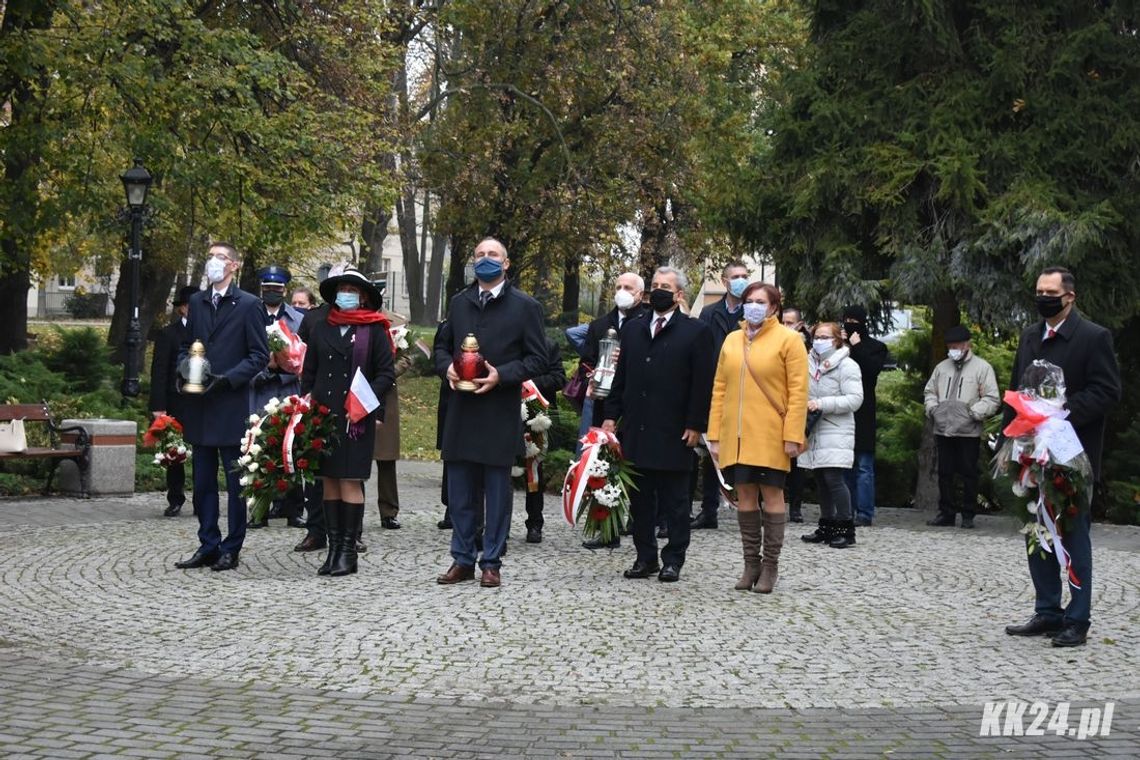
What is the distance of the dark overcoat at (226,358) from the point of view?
10609 millimetres

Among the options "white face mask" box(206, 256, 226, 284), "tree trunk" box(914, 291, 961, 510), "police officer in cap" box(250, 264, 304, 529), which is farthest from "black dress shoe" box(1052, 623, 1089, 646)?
"tree trunk" box(914, 291, 961, 510)

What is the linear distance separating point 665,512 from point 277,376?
420 centimetres

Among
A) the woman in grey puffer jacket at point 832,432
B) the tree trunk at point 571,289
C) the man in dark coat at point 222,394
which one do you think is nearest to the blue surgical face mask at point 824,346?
the woman in grey puffer jacket at point 832,432

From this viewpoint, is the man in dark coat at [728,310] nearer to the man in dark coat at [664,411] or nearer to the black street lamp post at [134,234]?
the man in dark coat at [664,411]

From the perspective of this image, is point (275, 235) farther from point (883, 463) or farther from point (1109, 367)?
point (1109, 367)

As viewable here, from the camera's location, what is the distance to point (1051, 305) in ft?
28.1

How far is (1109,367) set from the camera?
8.48m

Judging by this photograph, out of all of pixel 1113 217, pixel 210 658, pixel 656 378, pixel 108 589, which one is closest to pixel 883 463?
pixel 1113 217

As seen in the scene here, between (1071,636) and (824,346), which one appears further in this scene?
(824,346)

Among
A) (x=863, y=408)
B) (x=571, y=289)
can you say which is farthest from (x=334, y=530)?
(x=571, y=289)

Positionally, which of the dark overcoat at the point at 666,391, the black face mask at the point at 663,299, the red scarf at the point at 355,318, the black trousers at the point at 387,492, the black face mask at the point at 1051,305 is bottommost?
the black trousers at the point at 387,492

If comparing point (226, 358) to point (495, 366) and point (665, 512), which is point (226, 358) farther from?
point (665, 512)

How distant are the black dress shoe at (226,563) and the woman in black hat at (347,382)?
0.66 m

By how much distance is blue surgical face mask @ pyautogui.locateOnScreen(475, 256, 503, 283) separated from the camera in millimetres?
10016
